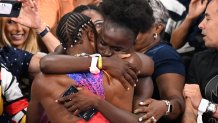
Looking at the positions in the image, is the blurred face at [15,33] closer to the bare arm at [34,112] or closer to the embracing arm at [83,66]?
the bare arm at [34,112]

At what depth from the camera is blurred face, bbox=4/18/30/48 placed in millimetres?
2697

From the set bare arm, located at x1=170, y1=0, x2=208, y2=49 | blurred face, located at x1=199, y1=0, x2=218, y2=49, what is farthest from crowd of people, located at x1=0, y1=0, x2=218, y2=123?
bare arm, located at x1=170, y1=0, x2=208, y2=49

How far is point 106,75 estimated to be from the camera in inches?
67.4

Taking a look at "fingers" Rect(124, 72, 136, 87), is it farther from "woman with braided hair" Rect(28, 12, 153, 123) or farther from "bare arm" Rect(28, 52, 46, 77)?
"bare arm" Rect(28, 52, 46, 77)

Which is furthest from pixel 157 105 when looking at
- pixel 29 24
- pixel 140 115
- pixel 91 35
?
pixel 29 24

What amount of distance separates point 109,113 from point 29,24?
44.3 inches

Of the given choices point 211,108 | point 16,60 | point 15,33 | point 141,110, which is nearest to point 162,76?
point 211,108

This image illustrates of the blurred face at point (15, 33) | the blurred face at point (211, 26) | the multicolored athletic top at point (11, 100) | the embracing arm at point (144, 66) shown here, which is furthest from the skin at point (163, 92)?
the blurred face at point (15, 33)

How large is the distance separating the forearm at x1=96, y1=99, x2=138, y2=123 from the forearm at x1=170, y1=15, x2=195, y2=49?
1.20 m

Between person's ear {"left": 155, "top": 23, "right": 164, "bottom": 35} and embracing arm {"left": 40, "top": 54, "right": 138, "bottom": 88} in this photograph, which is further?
person's ear {"left": 155, "top": 23, "right": 164, "bottom": 35}

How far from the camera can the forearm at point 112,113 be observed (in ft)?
5.54

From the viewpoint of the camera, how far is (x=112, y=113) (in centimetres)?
170

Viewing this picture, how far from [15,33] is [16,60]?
48 centimetres

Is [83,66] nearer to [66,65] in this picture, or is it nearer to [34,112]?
[66,65]
